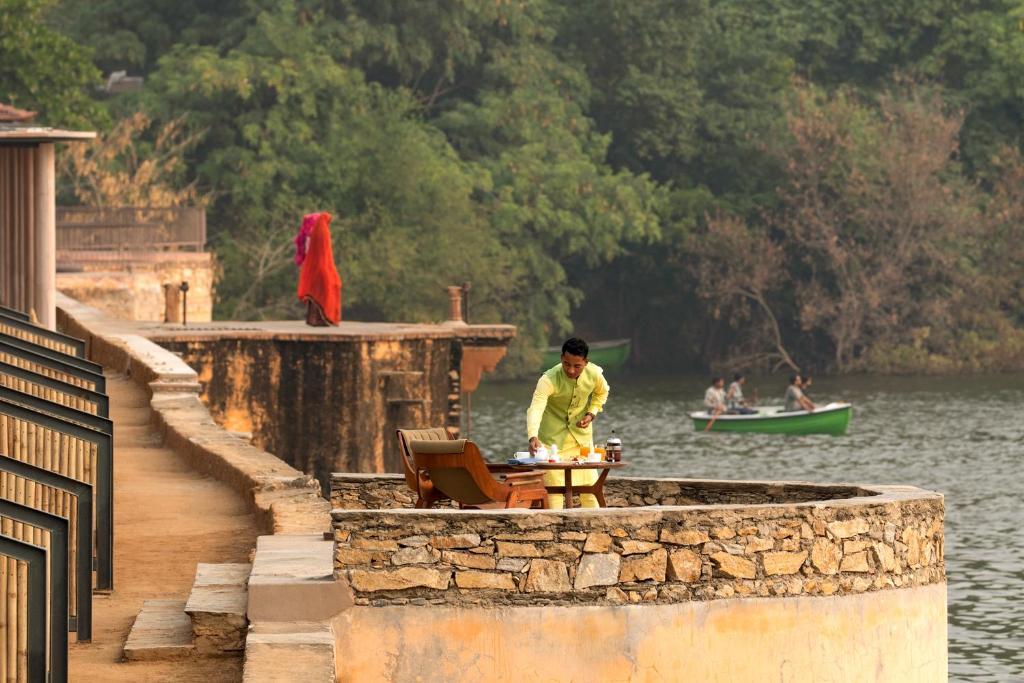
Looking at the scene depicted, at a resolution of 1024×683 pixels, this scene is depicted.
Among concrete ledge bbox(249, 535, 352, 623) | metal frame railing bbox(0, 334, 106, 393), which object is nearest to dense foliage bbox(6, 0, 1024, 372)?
metal frame railing bbox(0, 334, 106, 393)

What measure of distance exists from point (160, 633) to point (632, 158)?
67074mm

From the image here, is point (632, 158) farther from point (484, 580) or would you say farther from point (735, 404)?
point (484, 580)

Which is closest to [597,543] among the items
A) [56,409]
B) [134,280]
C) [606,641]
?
[606,641]

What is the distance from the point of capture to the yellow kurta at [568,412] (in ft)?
46.3

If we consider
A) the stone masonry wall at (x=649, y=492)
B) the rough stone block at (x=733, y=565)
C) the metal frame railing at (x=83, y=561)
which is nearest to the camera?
the metal frame railing at (x=83, y=561)

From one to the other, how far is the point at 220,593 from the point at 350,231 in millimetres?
54574

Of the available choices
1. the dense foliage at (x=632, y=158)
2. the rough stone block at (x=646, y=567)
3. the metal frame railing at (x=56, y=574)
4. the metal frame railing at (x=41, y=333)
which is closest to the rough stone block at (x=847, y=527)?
the rough stone block at (x=646, y=567)

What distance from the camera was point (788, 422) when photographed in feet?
182

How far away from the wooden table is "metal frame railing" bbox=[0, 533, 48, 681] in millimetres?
4182

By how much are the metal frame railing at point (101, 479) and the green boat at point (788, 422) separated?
135 ft

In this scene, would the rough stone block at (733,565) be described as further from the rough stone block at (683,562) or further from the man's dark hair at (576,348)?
the man's dark hair at (576,348)

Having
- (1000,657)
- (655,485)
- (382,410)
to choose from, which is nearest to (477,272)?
(382,410)

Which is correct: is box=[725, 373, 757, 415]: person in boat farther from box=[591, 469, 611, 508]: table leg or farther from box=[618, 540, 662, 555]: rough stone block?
box=[618, 540, 662, 555]: rough stone block

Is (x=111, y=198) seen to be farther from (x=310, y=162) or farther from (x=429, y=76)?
(x=429, y=76)
